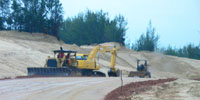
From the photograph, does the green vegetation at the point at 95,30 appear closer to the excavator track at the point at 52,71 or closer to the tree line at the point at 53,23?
the tree line at the point at 53,23

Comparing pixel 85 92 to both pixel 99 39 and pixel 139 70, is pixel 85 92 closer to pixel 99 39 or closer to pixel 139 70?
pixel 139 70

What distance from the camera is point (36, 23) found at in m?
63.3

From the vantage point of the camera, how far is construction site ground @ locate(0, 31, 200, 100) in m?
17.4

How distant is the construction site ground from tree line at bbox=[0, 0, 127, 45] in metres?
2.16

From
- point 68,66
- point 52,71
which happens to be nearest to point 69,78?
point 52,71

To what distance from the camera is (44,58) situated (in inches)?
1929

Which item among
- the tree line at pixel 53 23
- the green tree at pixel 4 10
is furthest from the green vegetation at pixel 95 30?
the green tree at pixel 4 10

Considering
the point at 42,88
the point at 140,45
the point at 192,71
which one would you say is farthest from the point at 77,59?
the point at 140,45

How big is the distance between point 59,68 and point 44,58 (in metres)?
16.2

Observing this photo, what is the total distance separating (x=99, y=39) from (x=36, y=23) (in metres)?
19.7

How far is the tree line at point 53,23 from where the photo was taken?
62.3 meters

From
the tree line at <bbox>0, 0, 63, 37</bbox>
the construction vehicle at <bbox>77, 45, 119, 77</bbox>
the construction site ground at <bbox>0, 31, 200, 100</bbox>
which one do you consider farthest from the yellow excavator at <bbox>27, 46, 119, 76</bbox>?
the tree line at <bbox>0, 0, 63, 37</bbox>

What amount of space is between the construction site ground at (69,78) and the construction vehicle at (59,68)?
95.7 inches

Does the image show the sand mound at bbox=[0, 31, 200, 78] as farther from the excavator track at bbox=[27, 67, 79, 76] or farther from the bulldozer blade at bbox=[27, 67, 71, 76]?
the bulldozer blade at bbox=[27, 67, 71, 76]
